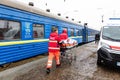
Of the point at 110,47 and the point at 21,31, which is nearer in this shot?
the point at 110,47

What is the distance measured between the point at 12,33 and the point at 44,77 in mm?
2520

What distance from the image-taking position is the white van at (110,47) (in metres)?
8.04

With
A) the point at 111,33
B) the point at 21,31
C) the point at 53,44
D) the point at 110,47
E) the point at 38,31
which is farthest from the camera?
the point at 38,31

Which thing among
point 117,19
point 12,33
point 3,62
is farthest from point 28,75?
point 117,19

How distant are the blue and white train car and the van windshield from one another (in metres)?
3.56

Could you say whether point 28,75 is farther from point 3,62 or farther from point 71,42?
point 71,42

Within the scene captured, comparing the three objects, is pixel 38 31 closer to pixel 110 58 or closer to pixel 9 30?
pixel 9 30

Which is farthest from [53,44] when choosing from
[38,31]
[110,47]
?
[38,31]

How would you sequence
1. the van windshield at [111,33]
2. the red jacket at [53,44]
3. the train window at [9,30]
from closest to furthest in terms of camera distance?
1. the train window at [9,30]
2. the red jacket at [53,44]
3. the van windshield at [111,33]

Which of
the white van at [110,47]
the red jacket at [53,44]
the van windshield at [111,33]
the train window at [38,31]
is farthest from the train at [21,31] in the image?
the van windshield at [111,33]

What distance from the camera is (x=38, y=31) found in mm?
10703

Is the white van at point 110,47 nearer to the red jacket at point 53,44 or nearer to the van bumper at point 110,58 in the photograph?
the van bumper at point 110,58

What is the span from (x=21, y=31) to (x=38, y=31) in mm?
1933

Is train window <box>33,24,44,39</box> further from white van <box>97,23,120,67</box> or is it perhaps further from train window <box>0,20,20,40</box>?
white van <box>97,23,120,67</box>
